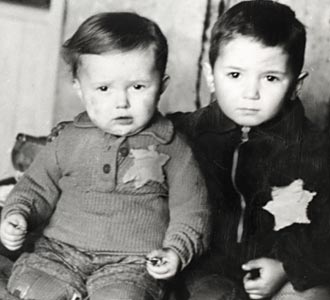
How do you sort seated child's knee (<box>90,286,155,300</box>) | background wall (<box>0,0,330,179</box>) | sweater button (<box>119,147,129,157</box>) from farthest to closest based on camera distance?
background wall (<box>0,0,330,179</box>)
sweater button (<box>119,147,129,157</box>)
seated child's knee (<box>90,286,155,300</box>)

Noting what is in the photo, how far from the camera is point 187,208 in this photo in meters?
0.98

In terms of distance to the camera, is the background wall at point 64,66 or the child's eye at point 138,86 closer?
the child's eye at point 138,86

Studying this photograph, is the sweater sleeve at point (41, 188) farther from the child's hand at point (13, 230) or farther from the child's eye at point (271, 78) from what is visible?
the child's eye at point (271, 78)

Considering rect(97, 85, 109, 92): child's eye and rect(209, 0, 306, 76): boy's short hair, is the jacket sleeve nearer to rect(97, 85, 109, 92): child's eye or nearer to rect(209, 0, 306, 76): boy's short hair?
rect(209, 0, 306, 76): boy's short hair

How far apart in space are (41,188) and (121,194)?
0.47 ft

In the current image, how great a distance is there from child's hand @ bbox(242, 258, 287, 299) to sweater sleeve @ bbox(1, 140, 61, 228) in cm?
34

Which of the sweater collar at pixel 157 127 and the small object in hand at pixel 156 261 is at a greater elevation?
the sweater collar at pixel 157 127

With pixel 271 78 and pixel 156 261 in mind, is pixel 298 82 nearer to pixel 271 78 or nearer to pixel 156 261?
pixel 271 78

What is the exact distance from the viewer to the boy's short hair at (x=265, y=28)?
1.01 metres

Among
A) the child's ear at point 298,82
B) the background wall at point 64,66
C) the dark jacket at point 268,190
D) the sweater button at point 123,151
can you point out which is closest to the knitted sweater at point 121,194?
the sweater button at point 123,151

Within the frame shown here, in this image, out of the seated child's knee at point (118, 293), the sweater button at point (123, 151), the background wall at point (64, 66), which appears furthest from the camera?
the background wall at point (64, 66)

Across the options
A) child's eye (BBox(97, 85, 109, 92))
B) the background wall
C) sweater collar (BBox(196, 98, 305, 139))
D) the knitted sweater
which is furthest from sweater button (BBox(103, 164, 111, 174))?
the background wall

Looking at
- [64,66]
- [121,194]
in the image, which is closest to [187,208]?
[121,194]

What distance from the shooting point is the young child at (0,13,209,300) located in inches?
37.1
